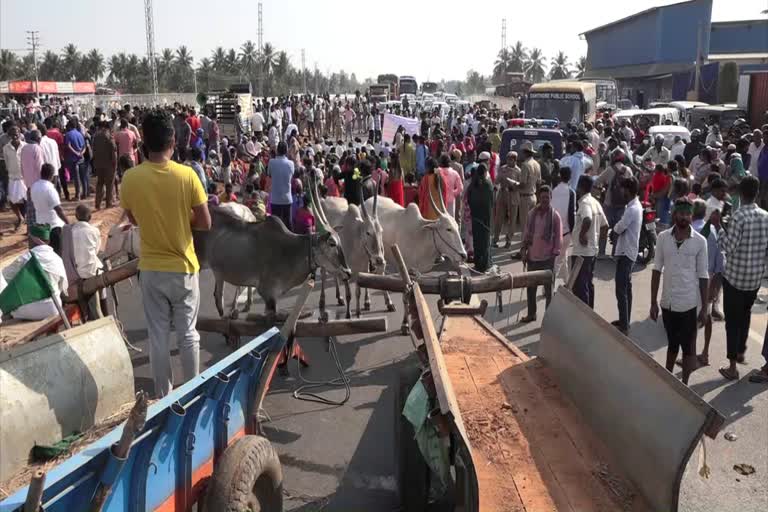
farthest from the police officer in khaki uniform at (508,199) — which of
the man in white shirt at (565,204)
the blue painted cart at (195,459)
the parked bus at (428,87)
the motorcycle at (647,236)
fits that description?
the parked bus at (428,87)

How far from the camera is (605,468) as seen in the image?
12.9ft

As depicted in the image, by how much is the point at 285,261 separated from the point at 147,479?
4.50m

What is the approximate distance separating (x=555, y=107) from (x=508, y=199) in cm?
1302

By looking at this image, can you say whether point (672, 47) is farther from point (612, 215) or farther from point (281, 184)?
point (281, 184)

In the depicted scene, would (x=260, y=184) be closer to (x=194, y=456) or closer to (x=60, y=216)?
(x=60, y=216)

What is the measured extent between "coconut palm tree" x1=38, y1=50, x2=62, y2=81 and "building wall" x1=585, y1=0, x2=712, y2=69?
6535 centimetres

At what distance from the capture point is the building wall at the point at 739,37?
54375mm

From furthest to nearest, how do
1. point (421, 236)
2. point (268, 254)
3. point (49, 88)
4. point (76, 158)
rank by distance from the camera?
1. point (49, 88)
2. point (76, 158)
3. point (421, 236)
4. point (268, 254)

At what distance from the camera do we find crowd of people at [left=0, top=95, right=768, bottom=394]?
4555 mm

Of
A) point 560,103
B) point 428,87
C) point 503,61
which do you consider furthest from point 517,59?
point 560,103

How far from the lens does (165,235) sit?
444 cm

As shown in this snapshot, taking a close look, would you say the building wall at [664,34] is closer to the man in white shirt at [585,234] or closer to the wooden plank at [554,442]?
the man in white shirt at [585,234]

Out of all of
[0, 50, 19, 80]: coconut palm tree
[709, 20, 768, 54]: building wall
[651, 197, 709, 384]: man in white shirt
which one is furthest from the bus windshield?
[0, 50, 19, 80]: coconut palm tree

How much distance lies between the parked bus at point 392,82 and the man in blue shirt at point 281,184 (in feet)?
130
